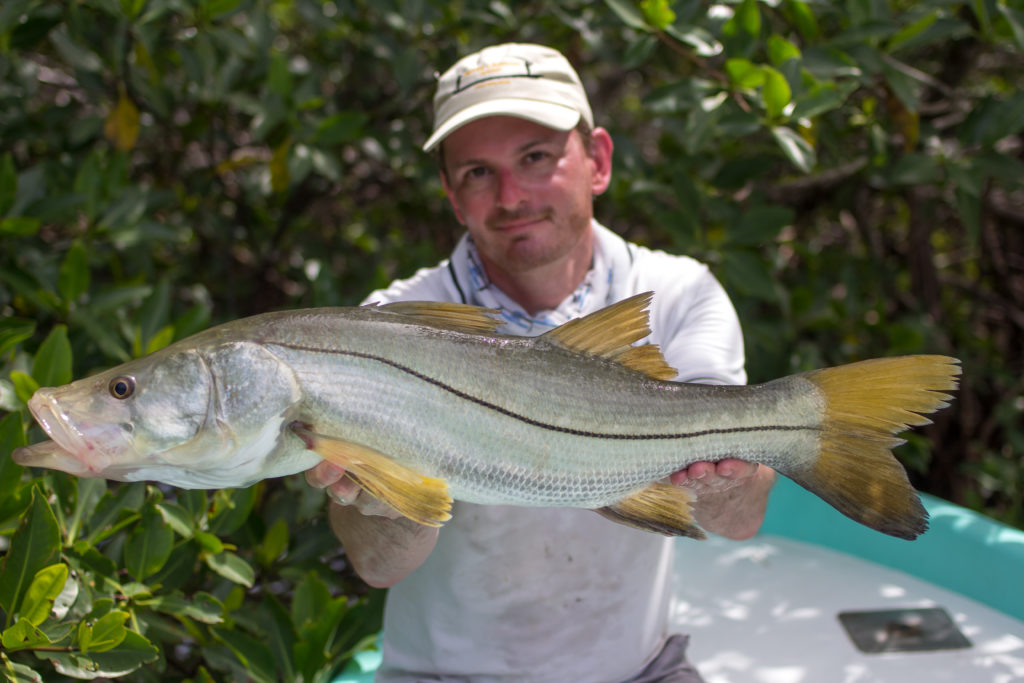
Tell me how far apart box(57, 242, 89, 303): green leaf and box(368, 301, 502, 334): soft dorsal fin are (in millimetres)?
1771

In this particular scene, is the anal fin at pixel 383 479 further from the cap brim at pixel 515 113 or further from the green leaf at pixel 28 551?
the cap brim at pixel 515 113

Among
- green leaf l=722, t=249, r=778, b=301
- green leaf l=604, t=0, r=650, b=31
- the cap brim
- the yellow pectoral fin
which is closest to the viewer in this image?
the yellow pectoral fin

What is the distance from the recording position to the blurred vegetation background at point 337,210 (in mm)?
2506

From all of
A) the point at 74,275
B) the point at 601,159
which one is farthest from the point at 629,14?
the point at 74,275

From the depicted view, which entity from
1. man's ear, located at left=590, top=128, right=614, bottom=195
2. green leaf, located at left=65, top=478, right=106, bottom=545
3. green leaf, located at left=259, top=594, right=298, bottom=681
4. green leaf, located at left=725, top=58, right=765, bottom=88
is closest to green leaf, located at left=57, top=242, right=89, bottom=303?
green leaf, located at left=65, top=478, right=106, bottom=545

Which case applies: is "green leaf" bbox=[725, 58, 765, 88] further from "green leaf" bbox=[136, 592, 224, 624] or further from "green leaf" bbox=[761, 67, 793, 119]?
"green leaf" bbox=[136, 592, 224, 624]

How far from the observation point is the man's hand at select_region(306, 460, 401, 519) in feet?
6.00

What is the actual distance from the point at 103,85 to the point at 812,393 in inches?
136

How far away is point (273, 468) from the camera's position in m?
1.83

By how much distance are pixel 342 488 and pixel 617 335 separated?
2.51 ft

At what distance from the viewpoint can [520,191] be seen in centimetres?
252

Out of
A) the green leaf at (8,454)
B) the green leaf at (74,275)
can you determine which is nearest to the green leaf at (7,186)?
the green leaf at (74,275)

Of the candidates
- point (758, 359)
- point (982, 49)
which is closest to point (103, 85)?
point (758, 359)

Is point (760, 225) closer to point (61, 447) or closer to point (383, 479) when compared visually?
point (383, 479)
